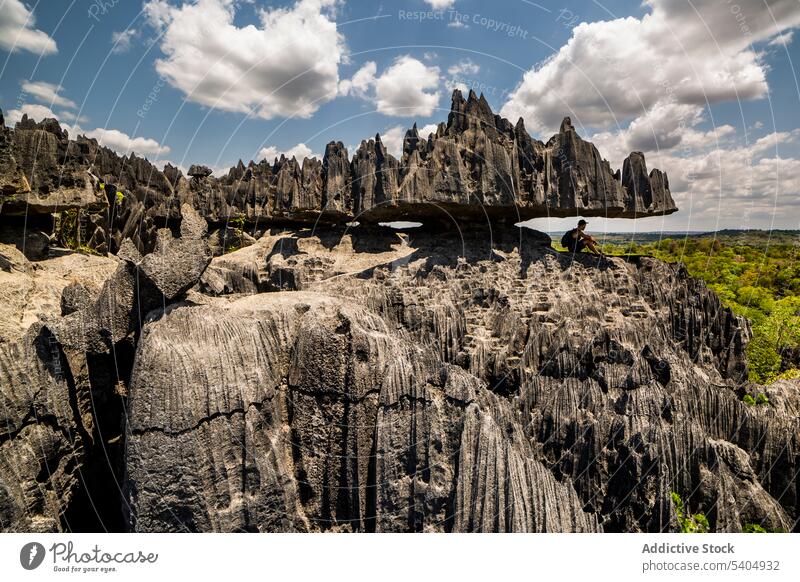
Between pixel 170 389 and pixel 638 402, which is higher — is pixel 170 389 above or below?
above

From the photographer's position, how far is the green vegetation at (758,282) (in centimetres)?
2142

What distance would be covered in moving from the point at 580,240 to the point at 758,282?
3938 cm

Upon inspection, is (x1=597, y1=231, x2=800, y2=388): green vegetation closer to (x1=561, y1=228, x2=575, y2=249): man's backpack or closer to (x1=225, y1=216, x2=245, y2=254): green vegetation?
(x1=561, y1=228, x2=575, y2=249): man's backpack

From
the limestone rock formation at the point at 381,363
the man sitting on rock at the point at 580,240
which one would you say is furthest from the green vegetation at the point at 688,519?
the man sitting on rock at the point at 580,240

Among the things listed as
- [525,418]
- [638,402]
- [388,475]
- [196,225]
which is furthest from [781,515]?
[196,225]

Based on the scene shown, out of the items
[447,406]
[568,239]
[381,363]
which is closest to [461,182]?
[568,239]

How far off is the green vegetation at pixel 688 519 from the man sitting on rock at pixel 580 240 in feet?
29.9

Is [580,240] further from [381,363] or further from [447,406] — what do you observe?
[381,363]

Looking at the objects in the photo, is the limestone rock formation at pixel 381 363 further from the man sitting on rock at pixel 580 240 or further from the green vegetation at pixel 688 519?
the man sitting on rock at pixel 580 240

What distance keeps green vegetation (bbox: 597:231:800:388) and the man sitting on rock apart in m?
0.89

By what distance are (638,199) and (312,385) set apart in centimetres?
1349

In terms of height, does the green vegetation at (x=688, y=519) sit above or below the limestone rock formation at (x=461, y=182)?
below
